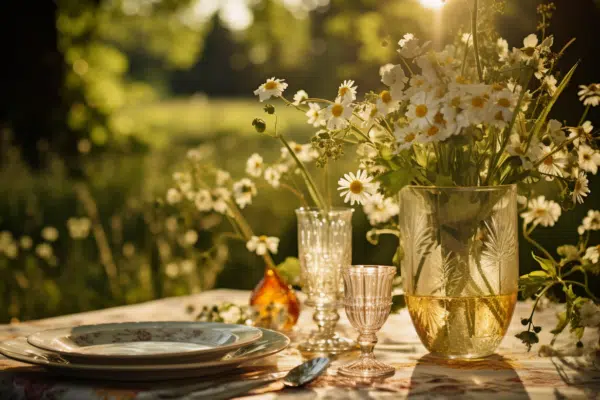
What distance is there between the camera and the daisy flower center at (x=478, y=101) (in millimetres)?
1391

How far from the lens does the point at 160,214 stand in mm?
4301

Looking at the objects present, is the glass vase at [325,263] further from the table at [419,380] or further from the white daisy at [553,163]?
the white daisy at [553,163]

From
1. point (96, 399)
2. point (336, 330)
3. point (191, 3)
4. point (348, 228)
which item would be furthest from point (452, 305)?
point (191, 3)

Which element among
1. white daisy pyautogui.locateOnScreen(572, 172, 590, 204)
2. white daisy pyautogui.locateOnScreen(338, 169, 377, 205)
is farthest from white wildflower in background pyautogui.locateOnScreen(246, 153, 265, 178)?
white daisy pyautogui.locateOnScreen(572, 172, 590, 204)

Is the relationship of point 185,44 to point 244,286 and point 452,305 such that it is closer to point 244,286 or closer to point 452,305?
point 244,286

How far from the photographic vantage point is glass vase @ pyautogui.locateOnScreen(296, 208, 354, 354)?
5.62ft

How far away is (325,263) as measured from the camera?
171 centimetres

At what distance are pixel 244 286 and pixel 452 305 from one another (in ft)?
10.8

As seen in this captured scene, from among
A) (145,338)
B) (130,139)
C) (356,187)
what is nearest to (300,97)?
(356,187)

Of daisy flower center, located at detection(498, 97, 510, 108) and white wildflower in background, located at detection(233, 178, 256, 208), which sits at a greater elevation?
daisy flower center, located at detection(498, 97, 510, 108)

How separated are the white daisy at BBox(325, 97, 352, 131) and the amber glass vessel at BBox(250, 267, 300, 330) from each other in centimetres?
51

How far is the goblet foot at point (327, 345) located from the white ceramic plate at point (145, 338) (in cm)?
17

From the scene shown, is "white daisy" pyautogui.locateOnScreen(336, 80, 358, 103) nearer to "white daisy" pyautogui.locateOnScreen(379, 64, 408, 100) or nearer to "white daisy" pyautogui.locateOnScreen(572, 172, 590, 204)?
"white daisy" pyautogui.locateOnScreen(379, 64, 408, 100)

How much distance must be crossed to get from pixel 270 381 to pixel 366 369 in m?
0.17
